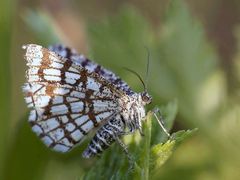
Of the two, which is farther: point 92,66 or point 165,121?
point 92,66

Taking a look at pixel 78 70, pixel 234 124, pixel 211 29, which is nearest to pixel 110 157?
pixel 78 70

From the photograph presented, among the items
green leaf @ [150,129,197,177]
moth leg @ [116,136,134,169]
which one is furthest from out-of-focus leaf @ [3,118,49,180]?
green leaf @ [150,129,197,177]

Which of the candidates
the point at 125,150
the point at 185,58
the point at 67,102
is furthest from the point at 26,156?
the point at 185,58

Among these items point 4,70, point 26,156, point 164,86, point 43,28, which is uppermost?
point 43,28

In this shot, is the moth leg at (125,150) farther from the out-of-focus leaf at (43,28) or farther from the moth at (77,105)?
the out-of-focus leaf at (43,28)

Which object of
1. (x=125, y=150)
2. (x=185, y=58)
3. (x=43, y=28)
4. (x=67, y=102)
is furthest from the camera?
(x=43, y=28)

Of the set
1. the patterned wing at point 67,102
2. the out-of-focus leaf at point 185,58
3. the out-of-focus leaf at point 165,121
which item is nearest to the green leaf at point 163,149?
the out-of-focus leaf at point 165,121

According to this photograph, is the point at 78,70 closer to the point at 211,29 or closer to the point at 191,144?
the point at 191,144

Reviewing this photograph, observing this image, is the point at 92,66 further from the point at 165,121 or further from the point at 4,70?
the point at 165,121
